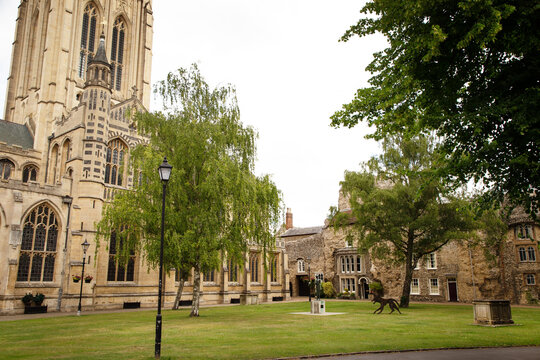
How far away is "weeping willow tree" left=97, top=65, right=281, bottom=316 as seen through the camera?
65.6ft

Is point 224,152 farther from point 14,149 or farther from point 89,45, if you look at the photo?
point 89,45

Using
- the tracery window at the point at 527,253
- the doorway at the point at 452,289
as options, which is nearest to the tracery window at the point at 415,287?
the doorway at the point at 452,289

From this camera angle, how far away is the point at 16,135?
43.0 meters

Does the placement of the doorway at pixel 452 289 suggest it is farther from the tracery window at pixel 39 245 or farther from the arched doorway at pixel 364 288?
the tracery window at pixel 39 245

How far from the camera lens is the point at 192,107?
23047 mm

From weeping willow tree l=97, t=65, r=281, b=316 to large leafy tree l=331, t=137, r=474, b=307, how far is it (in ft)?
33.1

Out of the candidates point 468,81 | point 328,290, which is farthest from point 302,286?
point 468,81

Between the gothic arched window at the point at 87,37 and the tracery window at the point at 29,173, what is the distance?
46.5ft

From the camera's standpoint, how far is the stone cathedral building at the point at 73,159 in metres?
29.2

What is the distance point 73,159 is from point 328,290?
31388 millimetres

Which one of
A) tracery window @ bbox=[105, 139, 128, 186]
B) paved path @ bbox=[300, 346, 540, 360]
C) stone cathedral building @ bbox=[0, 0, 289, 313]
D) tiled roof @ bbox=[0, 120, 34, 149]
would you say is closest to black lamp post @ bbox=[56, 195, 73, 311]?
stone cathedral building @ bbox=[0, 0, 289, 313]

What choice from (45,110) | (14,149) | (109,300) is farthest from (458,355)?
(45,110)

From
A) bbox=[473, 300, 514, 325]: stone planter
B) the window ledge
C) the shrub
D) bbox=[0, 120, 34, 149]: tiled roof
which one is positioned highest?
bbox=[0, 120, 34, 149]: tiled roof

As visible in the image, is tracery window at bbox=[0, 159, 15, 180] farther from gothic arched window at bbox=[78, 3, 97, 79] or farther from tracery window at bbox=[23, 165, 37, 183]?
gothic arched window at bbox=[78, 3, 97, 79]
